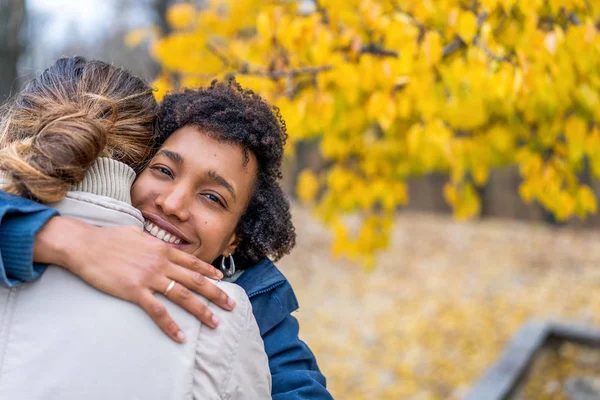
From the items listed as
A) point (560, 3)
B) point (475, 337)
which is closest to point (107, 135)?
point (560, 3)

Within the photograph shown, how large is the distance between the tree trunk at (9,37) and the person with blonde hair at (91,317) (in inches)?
116

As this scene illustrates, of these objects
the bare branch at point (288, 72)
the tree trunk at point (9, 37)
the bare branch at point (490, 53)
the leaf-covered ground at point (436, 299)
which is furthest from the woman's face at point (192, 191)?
the leaf-covered ground at point (436, 299)

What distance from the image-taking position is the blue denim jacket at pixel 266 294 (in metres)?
1.19

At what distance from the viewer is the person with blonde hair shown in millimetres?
1109

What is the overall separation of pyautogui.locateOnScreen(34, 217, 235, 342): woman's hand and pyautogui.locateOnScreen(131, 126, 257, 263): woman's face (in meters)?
0.22

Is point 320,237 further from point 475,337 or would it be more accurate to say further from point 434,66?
point 434,66

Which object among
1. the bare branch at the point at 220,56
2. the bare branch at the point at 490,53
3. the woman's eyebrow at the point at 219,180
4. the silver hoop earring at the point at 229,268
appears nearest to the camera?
the woman's eyebrow at the point at 219,180

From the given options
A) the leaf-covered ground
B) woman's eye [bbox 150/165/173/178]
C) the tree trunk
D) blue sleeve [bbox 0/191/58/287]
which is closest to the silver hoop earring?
woman's eye [bbox 150/165/173/178]

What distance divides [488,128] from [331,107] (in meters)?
0.82

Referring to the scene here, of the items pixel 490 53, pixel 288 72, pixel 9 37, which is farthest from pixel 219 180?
pixel 9 37

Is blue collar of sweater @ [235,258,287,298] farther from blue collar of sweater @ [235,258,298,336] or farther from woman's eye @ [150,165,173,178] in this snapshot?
woman's eye @ [150,165,173,178]

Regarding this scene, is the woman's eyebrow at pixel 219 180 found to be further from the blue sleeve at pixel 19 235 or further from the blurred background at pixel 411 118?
the blurred background at pixel 411 118

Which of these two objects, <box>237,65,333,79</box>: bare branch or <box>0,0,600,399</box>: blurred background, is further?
<box>237,65,333,79</box>: bare branch

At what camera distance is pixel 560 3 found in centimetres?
183
